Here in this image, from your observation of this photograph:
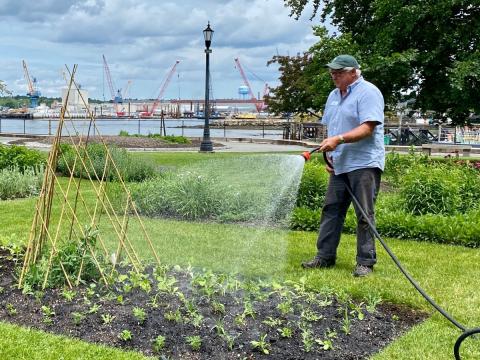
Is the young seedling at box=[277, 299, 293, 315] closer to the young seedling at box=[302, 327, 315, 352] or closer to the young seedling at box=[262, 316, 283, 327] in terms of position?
the young seedling at box=[262, 316, 283, 327]

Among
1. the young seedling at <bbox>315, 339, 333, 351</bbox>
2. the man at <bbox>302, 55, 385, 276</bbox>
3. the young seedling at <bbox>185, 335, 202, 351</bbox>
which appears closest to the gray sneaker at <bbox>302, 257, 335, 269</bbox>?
the man at <bbox>302, 55, 385, 276</bbox>

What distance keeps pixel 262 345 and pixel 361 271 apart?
1993mm

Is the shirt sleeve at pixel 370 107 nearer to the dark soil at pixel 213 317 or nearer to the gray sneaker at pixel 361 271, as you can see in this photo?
the gray sneaker at pixel 361 271

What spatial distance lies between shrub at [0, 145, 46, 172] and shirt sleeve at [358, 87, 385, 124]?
26.7 ft

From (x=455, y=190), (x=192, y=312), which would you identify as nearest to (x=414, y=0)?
(x=455, y=190)

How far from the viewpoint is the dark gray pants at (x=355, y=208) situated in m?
5.29

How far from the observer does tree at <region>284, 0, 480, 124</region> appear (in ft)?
41.2

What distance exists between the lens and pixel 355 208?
5426 mm

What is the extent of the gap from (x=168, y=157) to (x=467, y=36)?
30.3 feet

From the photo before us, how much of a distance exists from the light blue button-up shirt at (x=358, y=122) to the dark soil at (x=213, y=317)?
128 centimetres

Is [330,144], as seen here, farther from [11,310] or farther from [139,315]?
[11,310]

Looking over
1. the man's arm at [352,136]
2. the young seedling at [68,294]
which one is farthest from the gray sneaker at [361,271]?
the young seedling at [68,294]

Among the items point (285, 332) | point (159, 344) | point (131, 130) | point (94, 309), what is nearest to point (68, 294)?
point (94, 309)

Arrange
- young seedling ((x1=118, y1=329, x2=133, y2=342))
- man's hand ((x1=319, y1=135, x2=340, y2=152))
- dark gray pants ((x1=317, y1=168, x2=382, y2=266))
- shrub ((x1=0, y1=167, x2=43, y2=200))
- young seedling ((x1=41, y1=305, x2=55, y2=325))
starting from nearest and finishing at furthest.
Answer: young seedling ((x1=118, y1=329, x2=133, y2=342)) → young seedling ((x1=41, y1=305, x2=55, y2=325)) → man's hand ((x1=319, y1=135, x2=340, y2=152)) → dark gray pants ((x1=317, y1=168, x2=382, y2=266)) → shrub ((x1=0, y1=167, x2=43, y2=200))
